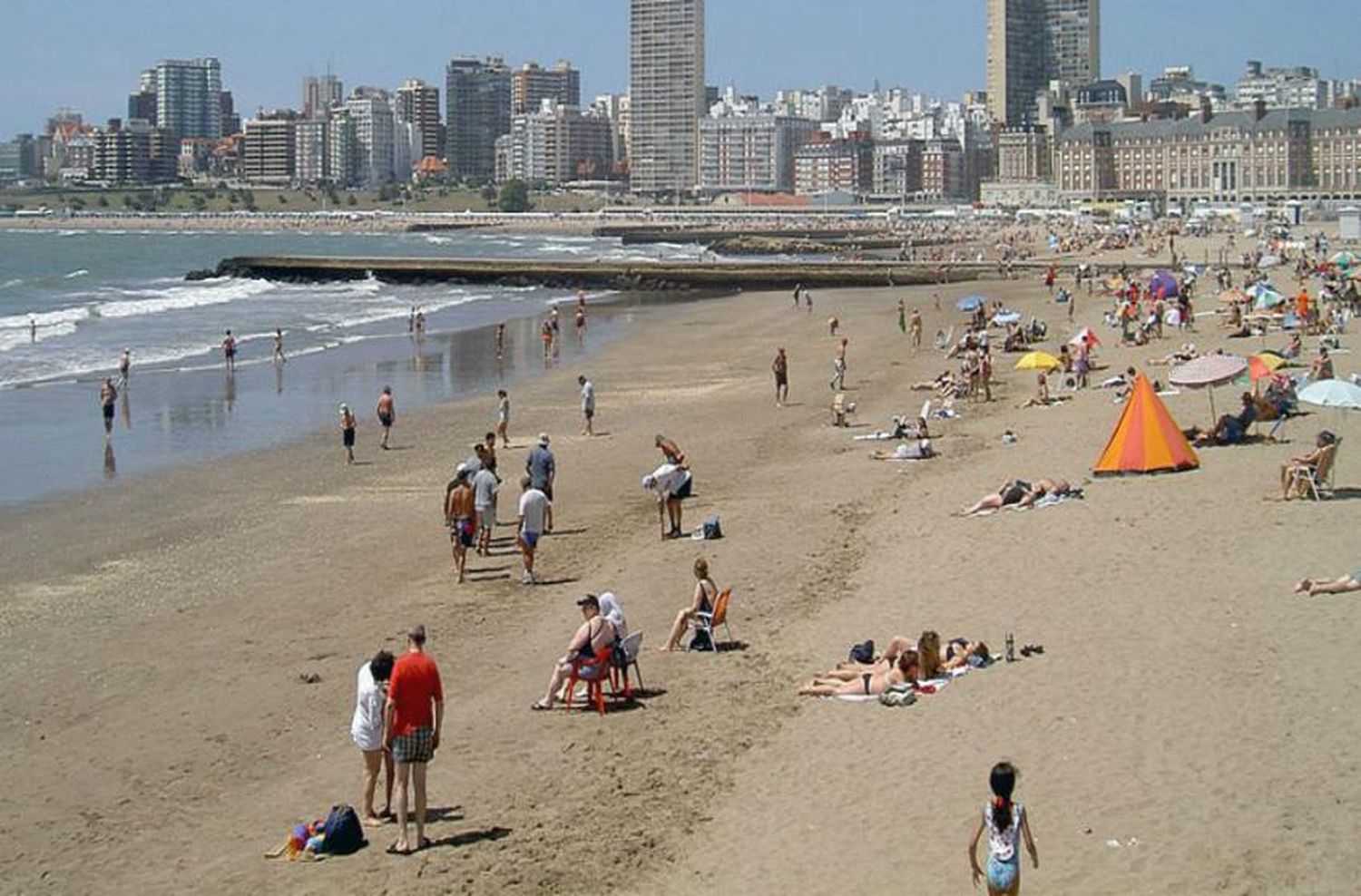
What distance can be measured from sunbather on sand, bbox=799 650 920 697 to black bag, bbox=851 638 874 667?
291 mm

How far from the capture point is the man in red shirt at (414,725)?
8.32 meters

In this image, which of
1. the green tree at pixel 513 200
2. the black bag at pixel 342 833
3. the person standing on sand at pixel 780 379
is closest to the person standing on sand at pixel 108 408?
the person standing on sand at pixel 780 379

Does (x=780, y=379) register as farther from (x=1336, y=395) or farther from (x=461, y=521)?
(x=461, y=521)

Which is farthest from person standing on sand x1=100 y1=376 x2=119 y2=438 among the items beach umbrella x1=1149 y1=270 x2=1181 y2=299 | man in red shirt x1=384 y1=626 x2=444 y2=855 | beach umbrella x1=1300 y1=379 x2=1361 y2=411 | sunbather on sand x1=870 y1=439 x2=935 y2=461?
beach umbrella x1=1149 y1=270 x2=1181 y2=299

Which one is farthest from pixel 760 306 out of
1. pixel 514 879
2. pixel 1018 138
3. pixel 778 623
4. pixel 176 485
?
pixel 1018 138

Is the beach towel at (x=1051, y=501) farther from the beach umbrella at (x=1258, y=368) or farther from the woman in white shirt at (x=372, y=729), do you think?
the woman in white shirt at (x=372, y=729)

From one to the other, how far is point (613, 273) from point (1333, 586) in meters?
55.8

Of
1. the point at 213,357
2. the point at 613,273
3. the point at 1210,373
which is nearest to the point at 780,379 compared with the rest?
the point at 1210,373

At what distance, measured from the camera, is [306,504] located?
18.8m

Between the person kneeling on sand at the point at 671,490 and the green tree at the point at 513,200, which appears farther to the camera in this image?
the green tree at the point at 513,200

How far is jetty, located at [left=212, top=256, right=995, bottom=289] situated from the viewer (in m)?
61.1

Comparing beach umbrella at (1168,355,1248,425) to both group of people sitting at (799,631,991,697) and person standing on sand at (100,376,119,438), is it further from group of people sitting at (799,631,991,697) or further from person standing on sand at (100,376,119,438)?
person standing on sand at (100,376,119,438)

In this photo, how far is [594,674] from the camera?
34.0 ft

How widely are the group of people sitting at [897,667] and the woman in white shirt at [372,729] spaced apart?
111 inches
